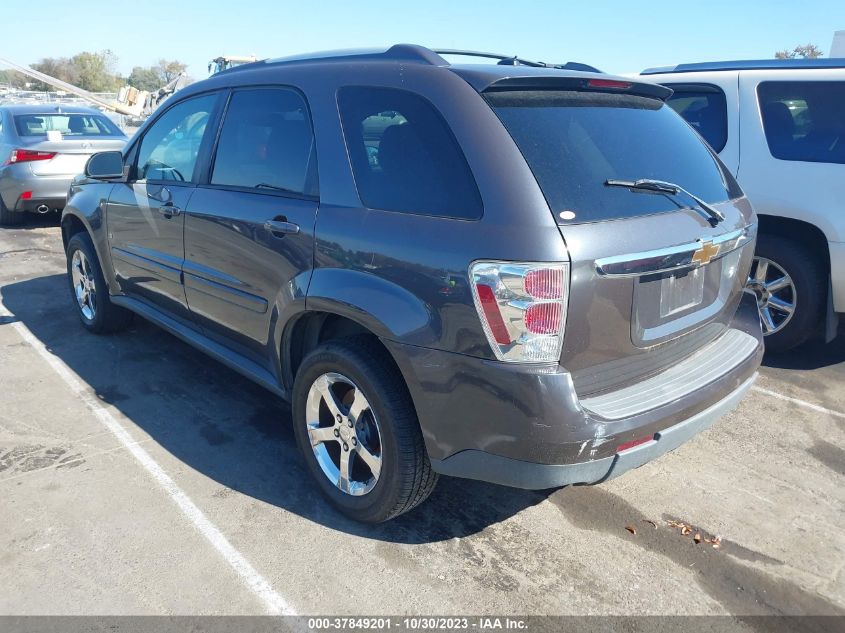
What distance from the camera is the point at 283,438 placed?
147 inches

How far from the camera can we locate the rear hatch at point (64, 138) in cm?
879

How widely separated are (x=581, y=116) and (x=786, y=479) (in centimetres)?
216

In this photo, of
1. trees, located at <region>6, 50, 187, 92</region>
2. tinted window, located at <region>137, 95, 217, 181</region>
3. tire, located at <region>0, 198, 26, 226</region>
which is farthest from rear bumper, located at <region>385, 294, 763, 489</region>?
trees, located at <region>6, 50, 187, 92</region>

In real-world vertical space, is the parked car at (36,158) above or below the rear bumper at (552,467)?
above

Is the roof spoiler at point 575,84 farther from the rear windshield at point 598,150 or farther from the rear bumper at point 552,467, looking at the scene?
the rear bumper at point 552,467

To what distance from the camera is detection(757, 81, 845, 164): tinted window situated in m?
4.62

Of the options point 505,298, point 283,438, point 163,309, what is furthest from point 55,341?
point 505,298

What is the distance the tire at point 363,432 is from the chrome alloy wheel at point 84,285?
2894mm

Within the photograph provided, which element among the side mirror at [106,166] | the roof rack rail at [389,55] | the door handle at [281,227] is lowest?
the door handle at [281,227]

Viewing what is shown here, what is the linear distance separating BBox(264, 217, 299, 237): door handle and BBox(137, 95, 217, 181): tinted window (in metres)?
1.00

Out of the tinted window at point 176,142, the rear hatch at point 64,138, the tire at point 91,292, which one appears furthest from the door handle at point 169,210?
the rear hatch at point 64,138

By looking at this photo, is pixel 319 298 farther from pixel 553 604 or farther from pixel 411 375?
pixel 553 604

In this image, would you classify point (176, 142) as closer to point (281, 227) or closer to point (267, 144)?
point (267, 144)

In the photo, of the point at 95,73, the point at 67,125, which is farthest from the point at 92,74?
the point at 67,125
